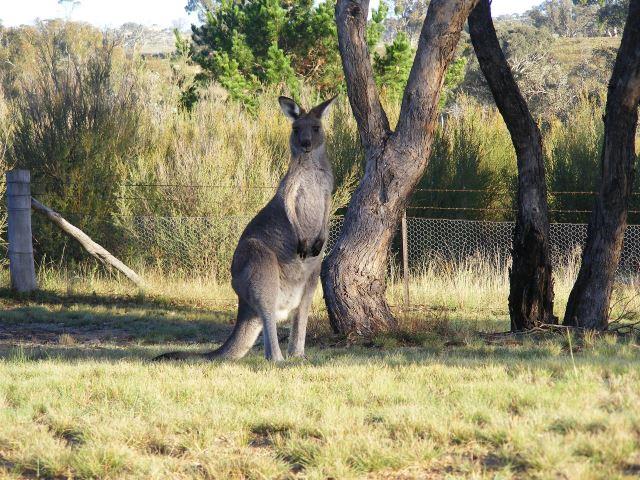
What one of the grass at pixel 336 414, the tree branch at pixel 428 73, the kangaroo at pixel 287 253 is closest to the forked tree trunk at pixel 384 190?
the tree branch at pixel 428 73

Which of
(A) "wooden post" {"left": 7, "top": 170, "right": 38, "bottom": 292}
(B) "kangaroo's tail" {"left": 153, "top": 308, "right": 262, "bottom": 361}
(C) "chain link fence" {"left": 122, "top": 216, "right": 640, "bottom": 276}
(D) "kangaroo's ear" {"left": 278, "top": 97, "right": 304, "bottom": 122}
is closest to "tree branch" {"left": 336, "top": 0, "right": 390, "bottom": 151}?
(D) "kangaroo's ear" {"left": 278, "top": 97, "right": 304, "bottom": 122}

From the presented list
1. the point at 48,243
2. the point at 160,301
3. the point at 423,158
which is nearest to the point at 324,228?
the point at 423,158

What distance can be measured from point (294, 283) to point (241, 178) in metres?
7.97

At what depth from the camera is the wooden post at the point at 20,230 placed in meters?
12.8

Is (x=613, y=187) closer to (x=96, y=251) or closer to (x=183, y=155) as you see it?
(x=96, y=251)

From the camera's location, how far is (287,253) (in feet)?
24.1

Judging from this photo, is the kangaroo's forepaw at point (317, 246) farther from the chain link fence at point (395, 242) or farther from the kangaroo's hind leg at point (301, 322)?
the chain link fence at point (395, 242)

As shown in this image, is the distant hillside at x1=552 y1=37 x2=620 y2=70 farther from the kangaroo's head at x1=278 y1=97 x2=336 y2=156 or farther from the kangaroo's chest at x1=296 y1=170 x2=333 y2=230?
the kangaroo's chest at x1=296 y1=170 x2=333 y2=230

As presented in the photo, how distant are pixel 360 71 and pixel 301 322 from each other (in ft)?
10.3

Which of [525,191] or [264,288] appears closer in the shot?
[264,288]

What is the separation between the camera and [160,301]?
42.6ft

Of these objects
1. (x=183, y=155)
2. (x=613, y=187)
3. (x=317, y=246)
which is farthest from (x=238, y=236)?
(x=613, y=187)

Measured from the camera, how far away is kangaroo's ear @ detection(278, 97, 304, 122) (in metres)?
7.88

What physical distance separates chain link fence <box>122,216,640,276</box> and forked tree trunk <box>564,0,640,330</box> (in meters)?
4.85
